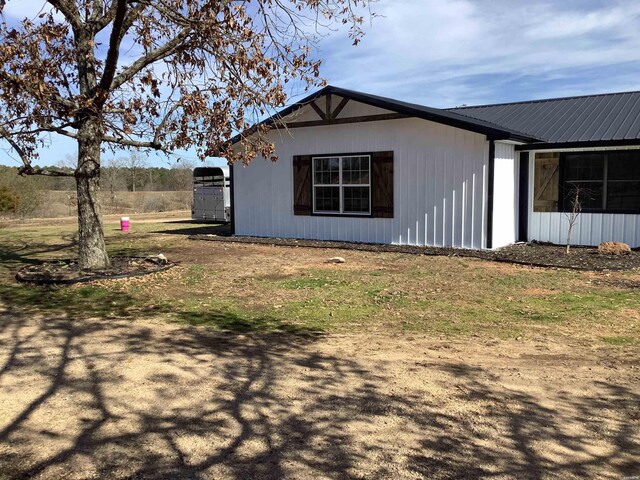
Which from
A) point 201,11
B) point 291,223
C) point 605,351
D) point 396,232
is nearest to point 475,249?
point 396,232

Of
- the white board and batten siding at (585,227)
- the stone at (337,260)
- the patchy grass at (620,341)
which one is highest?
the white board and batten siding at (585,227)

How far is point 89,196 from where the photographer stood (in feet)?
32.3

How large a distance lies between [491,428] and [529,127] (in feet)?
39.4

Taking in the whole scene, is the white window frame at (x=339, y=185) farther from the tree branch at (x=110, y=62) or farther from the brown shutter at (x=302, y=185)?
the tree branch at (x=110, y=62)

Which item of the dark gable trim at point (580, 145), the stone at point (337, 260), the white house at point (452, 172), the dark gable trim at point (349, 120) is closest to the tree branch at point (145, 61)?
the white house at point (452, 172)

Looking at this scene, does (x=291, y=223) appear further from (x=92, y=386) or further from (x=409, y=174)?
(x=92, y=386)

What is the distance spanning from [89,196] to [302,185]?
21.1ft

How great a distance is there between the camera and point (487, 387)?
4273 millimetres

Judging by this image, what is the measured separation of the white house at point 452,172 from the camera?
39.9 feet

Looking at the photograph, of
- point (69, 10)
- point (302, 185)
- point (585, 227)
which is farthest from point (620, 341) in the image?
point (302, 185)

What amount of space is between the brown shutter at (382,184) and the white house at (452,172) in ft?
0.08

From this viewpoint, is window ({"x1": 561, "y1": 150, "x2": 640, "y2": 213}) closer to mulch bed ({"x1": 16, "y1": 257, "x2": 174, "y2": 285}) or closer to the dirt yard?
the dirt yard

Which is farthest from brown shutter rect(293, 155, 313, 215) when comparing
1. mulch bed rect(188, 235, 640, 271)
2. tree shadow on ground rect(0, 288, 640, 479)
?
tree shadow on ground rect(0, 288, 640, 479)

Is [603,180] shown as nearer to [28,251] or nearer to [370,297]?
[370,297]
